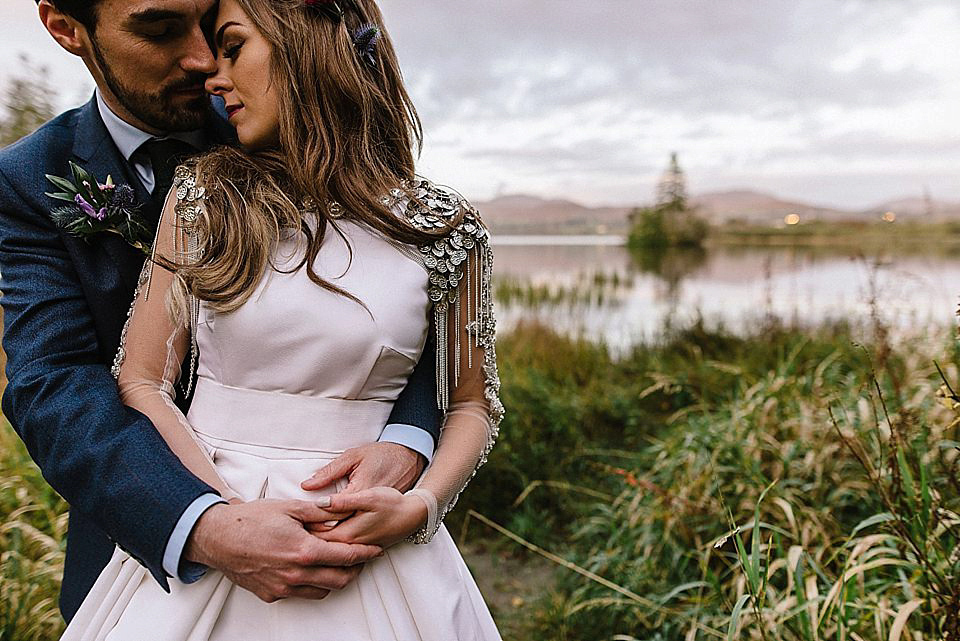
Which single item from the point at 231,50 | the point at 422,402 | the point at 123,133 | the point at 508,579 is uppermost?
the point at 231,50

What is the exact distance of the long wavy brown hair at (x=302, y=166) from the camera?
57.1 inches

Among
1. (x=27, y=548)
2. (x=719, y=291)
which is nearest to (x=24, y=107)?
(x=27, y=548)

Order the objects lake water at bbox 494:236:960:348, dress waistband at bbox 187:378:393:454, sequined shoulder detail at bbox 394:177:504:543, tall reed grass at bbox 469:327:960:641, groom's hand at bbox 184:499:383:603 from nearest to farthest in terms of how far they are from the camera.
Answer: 1. groom's hand at bbox 184:499:383:603
2. dress waistband at bbox 187:378:393:454
3. sequined shoulder detail at bbox 394:177:504:543
4. tall reed grass at bbox 469:327:960:641
5. lake water at bbox 494:236:960:348

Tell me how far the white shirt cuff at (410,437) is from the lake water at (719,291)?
Result: 2.42 meters

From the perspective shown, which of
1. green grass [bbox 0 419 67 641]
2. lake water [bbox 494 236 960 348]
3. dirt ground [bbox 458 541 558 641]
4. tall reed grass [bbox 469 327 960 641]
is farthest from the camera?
lake water [bbox 494 236 960 348]

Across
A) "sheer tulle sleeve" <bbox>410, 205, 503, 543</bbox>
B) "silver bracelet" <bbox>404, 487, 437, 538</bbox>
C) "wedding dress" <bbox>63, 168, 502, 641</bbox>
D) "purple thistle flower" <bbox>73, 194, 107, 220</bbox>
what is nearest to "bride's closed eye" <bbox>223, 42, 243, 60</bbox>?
"wedding dress" <bbox>63, 168, 502, 641</bbox>

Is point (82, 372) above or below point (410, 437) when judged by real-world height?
above

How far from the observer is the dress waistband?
1.48m

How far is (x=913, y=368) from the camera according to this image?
427 cm

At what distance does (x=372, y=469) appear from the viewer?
144 cm

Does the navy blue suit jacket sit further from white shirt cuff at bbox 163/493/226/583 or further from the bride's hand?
the bride's hand

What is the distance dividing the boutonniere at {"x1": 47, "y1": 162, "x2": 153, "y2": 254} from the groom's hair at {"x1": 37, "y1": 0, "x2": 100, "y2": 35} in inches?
11.5

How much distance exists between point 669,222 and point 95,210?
10.4 meters

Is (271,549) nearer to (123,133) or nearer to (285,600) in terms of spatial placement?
(285,600)
